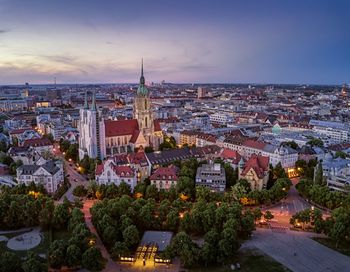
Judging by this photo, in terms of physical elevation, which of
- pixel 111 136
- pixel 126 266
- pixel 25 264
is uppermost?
pixel 111 136

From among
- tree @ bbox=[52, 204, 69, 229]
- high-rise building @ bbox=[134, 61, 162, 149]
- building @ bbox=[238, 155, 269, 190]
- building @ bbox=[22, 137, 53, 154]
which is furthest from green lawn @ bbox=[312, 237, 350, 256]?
building @ bbox=[22, 137, 53, 154]

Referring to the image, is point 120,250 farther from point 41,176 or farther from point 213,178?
point 41,176

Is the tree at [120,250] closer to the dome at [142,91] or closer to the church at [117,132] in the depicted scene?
the church at [117,132]

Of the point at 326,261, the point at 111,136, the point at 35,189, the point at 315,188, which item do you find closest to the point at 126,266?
the point at 326,261

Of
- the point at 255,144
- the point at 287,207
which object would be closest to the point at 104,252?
the point at 287,207

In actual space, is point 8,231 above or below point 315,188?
below

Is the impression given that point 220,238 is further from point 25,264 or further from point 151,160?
point 151,160

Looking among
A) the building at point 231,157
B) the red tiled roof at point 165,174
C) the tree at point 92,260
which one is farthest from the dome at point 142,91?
the tree at point 92,260
